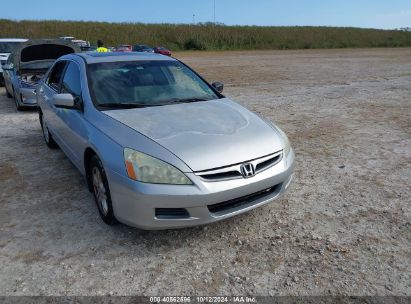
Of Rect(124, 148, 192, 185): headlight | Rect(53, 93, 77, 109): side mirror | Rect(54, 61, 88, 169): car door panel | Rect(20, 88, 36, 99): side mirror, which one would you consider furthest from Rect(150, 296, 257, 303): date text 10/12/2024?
Rect(20, 88, 36, 99): side mirror

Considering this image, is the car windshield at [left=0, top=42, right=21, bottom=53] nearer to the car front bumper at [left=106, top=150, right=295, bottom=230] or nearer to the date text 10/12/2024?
the car front bumper at [left=106, top=150, right=295, bottom=230]

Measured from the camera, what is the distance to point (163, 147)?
3.07 m

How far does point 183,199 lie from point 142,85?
1.78 meters

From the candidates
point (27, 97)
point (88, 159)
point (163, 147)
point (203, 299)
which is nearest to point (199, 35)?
point (27, 97)

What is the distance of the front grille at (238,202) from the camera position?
3.05 m

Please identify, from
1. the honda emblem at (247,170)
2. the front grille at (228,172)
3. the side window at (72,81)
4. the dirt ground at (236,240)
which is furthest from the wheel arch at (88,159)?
the honda emblem at (247,170)

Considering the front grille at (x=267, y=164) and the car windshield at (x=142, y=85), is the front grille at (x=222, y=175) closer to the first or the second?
the front grille at (x=267, y=164)

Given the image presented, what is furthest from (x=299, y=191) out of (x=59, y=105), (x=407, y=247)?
(x=59, y=105)

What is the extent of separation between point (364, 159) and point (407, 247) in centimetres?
228

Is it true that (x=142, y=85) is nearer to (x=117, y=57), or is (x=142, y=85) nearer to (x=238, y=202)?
(x=117, y=57)

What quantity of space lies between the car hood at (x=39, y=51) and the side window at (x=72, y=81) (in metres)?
4.91

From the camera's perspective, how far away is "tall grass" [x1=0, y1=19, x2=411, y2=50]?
4844 centimetres

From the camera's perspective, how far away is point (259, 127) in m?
3.62

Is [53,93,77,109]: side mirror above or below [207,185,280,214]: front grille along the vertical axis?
above
